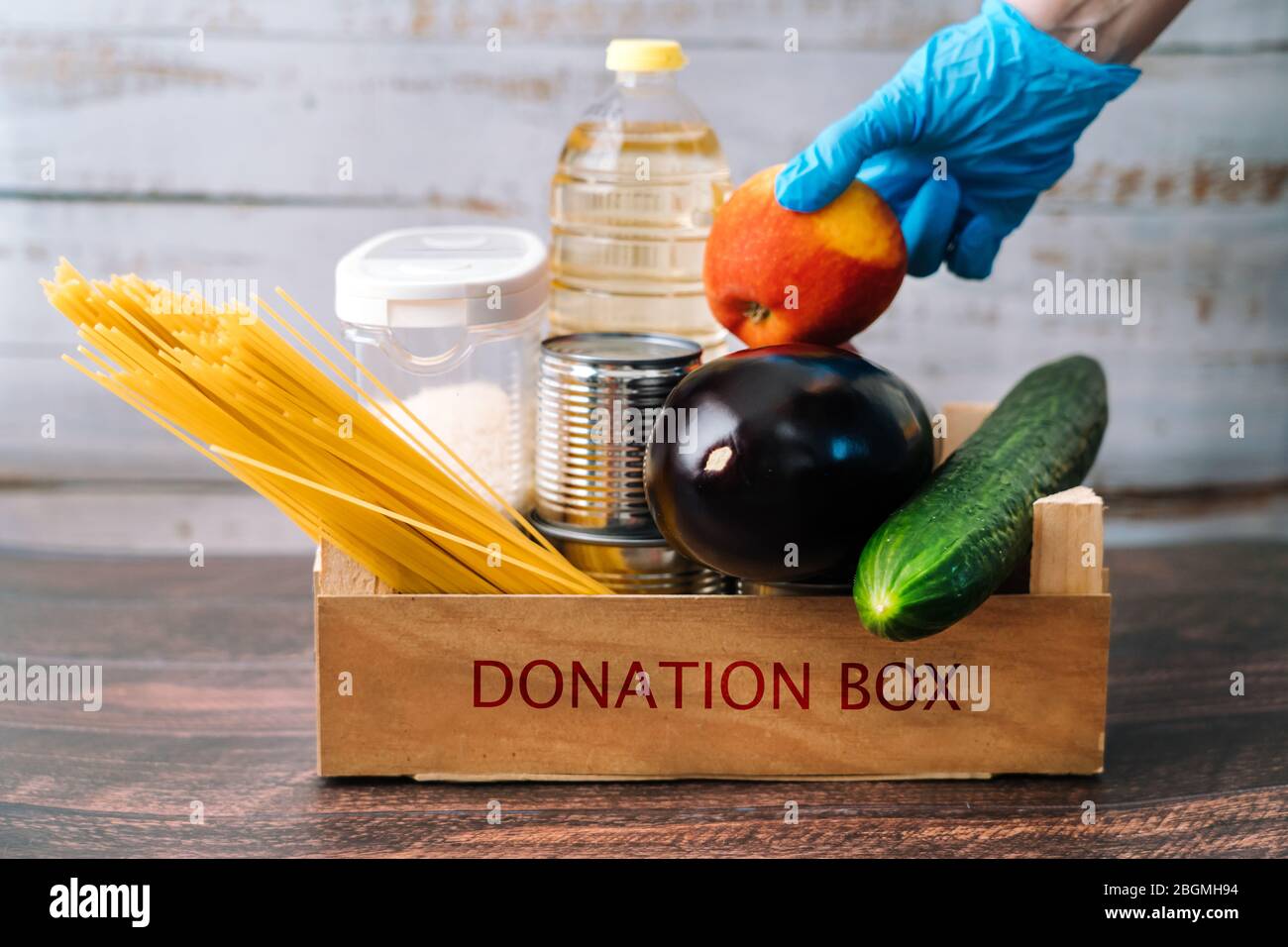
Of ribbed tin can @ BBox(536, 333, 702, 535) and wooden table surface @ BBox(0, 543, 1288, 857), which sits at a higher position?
ribbed tin can @ BBox(536, 333, 702, 535)

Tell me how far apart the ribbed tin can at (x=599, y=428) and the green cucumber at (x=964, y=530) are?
156mm

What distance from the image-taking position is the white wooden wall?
51.4 inches

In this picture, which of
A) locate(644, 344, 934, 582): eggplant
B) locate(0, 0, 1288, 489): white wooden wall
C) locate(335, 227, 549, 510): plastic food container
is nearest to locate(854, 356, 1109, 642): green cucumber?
locate(644, 344, 934, 582): eggplant

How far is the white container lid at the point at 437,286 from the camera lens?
2.64 feet

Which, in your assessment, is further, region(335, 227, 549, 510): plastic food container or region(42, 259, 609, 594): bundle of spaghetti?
region(335, 227, 549, 510): plastic food container

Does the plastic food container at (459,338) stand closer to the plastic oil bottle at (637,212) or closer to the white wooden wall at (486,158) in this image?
the plastic oil bottle at (637,212)

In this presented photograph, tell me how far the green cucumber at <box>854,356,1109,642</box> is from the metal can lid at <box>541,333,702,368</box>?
16 centimetres

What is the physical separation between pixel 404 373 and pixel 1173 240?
870 mm

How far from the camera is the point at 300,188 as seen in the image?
1.34 metres

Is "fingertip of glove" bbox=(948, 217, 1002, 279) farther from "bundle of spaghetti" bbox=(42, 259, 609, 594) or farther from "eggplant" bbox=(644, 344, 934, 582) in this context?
"bundle of spaghetti" bbox=(42, 259, 609, 594)

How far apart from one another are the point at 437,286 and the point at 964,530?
33cm

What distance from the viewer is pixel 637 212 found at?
101cm

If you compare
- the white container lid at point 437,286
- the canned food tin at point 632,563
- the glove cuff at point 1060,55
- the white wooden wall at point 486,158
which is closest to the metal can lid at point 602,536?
the canned food tin at point 632,563
